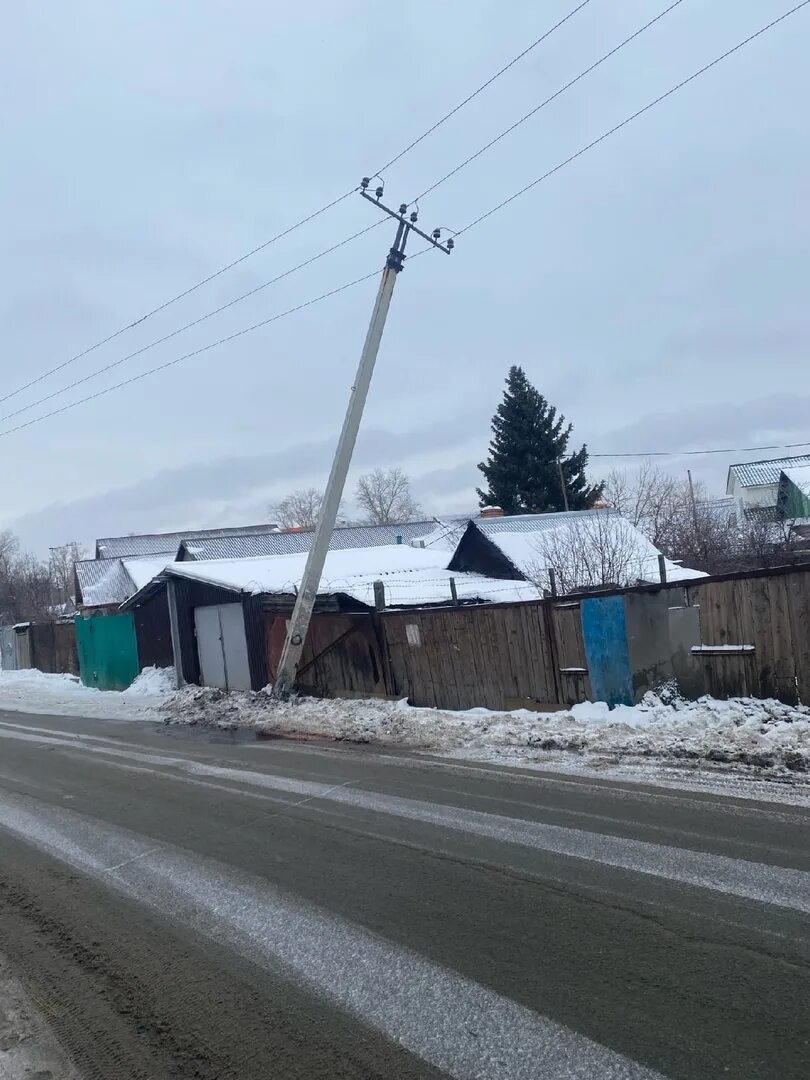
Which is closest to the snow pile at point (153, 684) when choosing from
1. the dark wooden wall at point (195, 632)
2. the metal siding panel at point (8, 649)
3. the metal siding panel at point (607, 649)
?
the dark wooden wall at point (195, 632)

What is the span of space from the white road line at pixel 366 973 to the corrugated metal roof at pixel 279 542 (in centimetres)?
2954

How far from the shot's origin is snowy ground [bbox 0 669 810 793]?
357 inches

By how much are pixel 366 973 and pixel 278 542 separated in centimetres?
3896

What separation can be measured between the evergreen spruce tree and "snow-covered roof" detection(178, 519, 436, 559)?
255 inches

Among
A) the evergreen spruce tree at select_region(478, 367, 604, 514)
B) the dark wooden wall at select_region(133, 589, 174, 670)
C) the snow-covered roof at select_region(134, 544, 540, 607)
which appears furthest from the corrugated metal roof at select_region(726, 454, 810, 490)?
the dark wooden wall at select_region(133, 589, 174, 670)

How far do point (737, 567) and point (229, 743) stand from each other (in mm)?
17729

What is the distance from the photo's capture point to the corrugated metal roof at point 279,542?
1575 inches

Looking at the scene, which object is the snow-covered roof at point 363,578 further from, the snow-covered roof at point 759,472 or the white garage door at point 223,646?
the snow-covered roof at point 759,472

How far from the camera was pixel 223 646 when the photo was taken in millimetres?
21531

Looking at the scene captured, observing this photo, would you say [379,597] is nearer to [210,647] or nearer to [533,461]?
[210,647]

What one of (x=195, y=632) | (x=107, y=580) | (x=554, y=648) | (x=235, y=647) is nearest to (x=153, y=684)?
(x=195, y=632)

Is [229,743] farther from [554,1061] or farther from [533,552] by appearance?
[533,552]

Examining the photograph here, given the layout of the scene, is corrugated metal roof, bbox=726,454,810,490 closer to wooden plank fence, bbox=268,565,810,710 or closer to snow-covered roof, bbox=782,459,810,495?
snow-covered roof, bbox=782,459,810,495

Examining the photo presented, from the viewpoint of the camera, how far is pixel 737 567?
26.3 m
